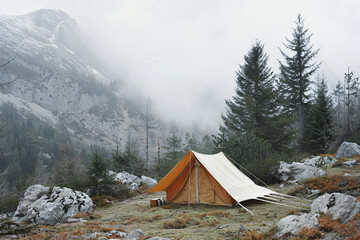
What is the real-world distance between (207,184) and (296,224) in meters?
6.76

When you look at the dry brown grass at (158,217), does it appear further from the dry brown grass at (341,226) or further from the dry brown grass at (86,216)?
the dry brown grass at (341,226)

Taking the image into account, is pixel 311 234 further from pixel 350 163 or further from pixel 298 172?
pixel 350 163

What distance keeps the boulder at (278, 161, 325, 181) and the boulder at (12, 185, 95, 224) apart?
11.4 metres

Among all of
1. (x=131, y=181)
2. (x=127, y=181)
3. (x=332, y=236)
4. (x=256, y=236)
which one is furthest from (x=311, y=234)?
(x=131, y=181)

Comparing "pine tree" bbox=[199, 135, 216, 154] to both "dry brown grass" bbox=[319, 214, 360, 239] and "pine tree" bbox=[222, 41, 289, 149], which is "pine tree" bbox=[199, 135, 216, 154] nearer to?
"pine tree" bbox=[222, 41, 289, 149]

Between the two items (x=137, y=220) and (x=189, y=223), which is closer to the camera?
(x=189, y=223)

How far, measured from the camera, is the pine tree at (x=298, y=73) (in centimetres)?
3162

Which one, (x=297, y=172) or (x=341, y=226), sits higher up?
(x=297, y=172)

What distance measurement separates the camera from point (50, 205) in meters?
12.3

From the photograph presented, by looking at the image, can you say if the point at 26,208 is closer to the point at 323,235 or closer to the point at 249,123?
the point at 323,235

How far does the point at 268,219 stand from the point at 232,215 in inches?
57.6

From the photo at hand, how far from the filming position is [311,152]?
94.9ft

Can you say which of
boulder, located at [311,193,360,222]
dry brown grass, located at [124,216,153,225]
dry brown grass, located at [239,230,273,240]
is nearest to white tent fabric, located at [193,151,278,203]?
dry brown grass, located at [124,216,153,225]

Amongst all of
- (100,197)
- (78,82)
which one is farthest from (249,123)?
(78,82)
